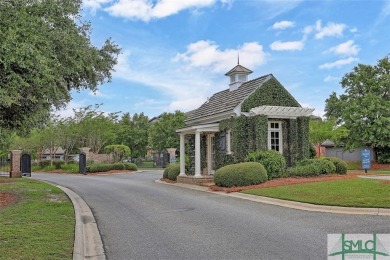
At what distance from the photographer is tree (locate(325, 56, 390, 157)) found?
3453cm

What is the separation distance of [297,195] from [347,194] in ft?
5.09

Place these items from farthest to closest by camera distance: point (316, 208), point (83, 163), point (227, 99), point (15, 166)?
1. point (83, 163)
2. point (15, 166)
3. point (227, 99)
4. point (316, 208)

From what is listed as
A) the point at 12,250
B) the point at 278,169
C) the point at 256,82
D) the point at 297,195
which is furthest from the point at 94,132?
the point at 12,250

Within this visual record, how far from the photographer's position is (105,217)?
10.8 metres

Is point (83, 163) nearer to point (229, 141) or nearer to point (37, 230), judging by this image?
point (229, 141)

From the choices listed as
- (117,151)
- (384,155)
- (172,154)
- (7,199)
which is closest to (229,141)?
(7,199)

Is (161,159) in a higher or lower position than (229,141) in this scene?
lower

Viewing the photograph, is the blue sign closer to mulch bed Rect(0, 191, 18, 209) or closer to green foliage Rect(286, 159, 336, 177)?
green foliage Rect(286, 159, 336, 177)

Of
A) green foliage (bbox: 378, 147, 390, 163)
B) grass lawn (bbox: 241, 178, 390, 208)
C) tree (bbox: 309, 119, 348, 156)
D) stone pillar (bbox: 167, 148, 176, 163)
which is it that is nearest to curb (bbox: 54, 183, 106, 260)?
grass lawn (bbox: 241, 178, 390, 208)

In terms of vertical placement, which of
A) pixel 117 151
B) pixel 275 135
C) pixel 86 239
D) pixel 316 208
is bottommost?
pixel 86 239

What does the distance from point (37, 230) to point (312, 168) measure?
44.2 ft

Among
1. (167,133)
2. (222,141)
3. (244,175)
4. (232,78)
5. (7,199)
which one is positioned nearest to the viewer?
(7,199)

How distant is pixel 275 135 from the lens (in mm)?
20938

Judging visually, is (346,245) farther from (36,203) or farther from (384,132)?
(384,132)
